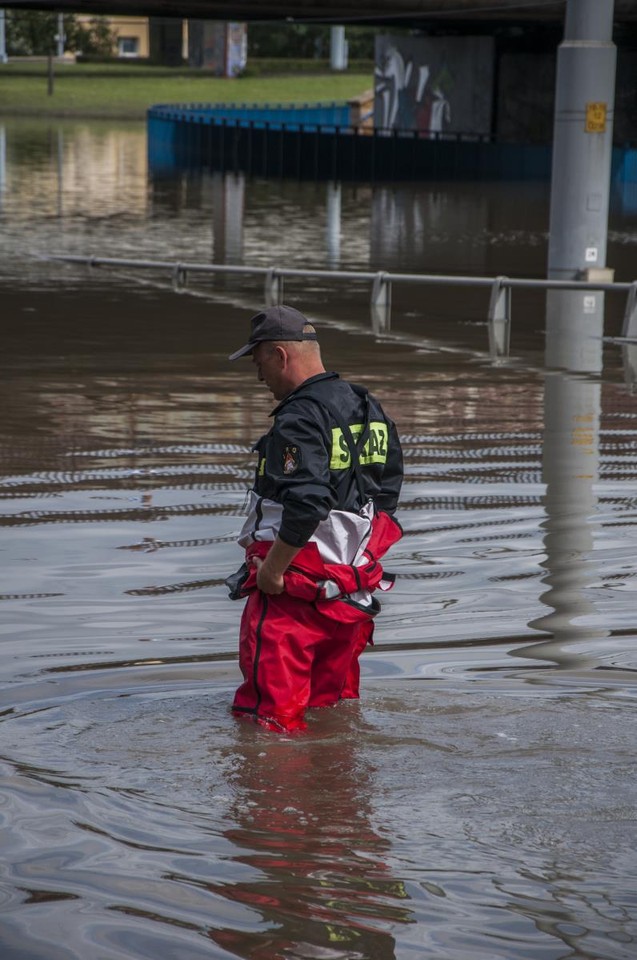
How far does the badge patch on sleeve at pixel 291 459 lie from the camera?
5164mm

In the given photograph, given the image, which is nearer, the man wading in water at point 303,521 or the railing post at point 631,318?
the man wading in water at point 303,521

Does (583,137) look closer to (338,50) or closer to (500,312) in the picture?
(500,312)

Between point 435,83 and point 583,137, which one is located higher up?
point 435,83

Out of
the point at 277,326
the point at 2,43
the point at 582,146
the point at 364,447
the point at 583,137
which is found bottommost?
the point at 364,447

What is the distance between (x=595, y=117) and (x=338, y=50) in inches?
3314

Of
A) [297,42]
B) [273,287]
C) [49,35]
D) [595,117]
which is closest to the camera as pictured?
[273,287]

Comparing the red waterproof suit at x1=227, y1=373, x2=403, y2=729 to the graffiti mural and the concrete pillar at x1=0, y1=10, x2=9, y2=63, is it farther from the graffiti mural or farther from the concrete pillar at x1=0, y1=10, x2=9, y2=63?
the concrete pillar at x1=0, y1=10, x2=9, y2=63

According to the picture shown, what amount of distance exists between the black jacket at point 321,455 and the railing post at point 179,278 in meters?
16.8

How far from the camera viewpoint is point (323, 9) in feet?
137

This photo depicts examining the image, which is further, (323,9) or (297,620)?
(323,9)

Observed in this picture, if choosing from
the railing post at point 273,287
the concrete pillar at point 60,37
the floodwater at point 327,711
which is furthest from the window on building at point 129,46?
the floodwater at point 327,711

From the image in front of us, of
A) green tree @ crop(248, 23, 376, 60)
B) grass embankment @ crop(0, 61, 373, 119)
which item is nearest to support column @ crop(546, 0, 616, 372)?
grass embankment @ crop(0, 61, 373, 119)

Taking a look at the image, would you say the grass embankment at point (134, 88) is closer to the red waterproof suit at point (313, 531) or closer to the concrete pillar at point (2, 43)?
the concrete pillar at point (2, 43)

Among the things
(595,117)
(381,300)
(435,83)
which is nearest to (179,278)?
(381,300)
